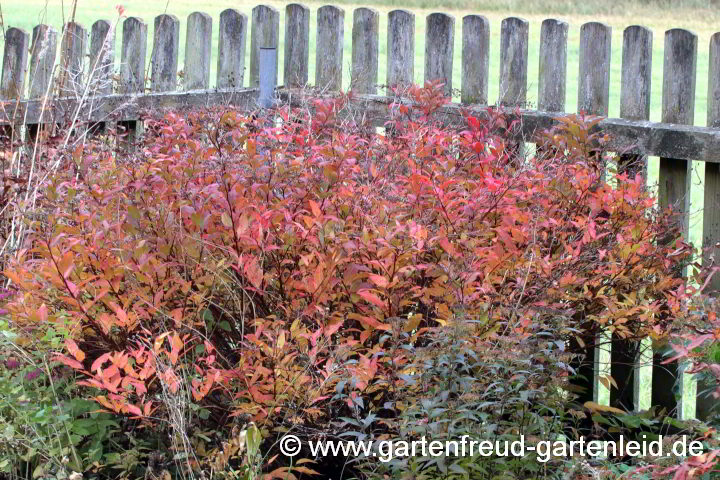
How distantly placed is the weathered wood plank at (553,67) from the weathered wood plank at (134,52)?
8.33 ft

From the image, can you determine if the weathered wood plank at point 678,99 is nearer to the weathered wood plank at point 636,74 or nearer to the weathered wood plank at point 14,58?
the weathered wood plank at point 636,74

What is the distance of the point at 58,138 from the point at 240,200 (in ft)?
6.18

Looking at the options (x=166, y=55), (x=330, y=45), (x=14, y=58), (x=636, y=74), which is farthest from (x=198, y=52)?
(x=636, y=74)

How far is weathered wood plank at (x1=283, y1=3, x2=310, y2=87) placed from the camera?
5066mm

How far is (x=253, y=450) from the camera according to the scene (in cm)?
235

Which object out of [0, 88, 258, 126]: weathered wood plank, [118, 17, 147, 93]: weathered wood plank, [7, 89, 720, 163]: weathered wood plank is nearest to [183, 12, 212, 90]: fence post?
[0, 88, 258, 126]: weathered wood plank

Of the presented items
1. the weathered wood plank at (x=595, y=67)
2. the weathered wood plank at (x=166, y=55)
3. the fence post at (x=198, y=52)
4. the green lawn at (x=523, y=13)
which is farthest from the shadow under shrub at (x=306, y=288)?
the green lawn at (x=523, y=13)

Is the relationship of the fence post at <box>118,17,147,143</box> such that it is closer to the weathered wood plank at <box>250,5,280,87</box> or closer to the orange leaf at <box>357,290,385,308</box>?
the weathered wood plank at <box>250,5,280,87</box>

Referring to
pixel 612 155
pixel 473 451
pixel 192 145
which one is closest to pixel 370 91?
pixel 612 155

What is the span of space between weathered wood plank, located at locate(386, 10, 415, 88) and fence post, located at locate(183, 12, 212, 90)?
4.00 feet

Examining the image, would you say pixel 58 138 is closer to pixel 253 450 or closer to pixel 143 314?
pixel 143 314

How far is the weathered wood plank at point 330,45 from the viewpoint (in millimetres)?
4945

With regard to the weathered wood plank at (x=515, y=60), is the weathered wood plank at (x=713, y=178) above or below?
below

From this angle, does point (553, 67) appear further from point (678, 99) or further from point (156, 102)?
point (156, 102)
